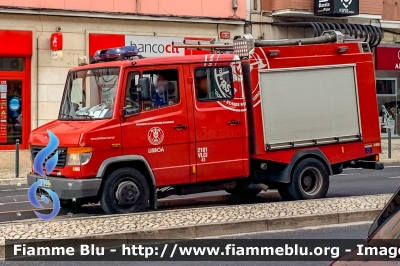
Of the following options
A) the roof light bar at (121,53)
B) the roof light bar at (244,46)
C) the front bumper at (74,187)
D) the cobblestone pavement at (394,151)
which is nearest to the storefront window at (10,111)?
the cobblestone pavement at (394,151)

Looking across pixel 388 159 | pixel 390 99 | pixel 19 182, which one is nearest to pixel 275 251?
pixel 19 182

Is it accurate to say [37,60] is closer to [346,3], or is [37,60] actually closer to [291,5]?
[291,5]

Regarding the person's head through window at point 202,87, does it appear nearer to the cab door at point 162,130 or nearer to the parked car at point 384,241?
the cab door at point 162,130

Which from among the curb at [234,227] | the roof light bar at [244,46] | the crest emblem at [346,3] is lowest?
the curb at [234,227]

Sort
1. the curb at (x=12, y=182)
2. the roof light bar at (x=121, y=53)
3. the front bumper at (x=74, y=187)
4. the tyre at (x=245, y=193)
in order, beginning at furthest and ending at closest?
the curb at (x=12, y=182), the tyre at (x=245, y=193), the roof light bar at (x=121, y=53), the front bumper at (x=74, y=187)

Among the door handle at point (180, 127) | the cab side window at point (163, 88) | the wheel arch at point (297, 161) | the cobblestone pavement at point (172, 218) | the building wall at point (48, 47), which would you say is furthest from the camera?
the building wall at point (48, 47)

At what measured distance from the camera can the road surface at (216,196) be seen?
12750mm

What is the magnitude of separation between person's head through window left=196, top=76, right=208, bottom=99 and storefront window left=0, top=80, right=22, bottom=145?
1330 cm

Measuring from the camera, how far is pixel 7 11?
24000 mm

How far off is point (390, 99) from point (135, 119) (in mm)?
22734

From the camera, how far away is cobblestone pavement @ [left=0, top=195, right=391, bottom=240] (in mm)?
9805

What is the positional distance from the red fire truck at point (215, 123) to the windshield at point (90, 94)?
0.02 metres

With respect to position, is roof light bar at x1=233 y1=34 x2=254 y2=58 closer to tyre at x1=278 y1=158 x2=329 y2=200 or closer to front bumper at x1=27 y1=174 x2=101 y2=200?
tyre at x1=278 y1=158 x2=329 y2=200

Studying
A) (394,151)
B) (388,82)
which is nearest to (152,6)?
(394,151)
